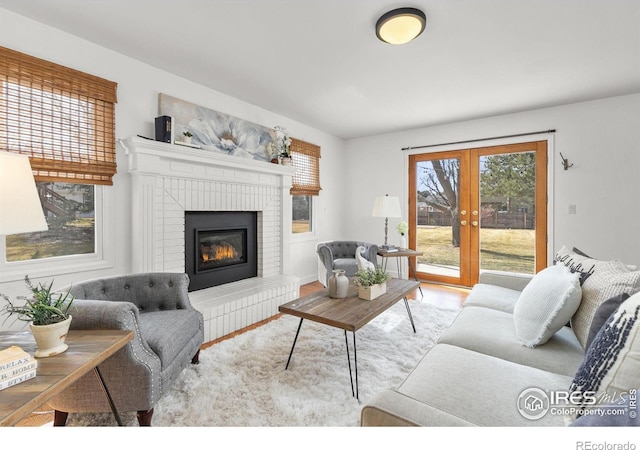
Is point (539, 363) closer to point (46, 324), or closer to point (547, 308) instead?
point (547, 308)

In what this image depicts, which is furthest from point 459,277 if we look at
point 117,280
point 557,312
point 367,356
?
point 117,280

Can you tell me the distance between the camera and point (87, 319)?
4.37ft

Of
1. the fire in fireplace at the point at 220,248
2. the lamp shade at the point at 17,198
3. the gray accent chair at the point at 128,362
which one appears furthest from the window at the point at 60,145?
the lamp shade at the point at 17,198

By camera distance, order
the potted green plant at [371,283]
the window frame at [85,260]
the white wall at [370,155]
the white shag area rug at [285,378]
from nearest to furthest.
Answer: the white shag area rug at [285,378]
the window frame at [85,260]
the potted green plant at [371,283]
the white wall at [370,155]

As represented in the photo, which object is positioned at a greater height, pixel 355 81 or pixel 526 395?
pixel 355 81

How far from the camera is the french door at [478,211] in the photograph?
12.4ft

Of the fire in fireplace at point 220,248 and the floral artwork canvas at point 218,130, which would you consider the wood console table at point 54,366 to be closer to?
the fire in fireplace at point 220,248

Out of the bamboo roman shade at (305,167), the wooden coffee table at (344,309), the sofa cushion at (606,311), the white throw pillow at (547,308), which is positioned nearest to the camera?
the sofa cushion at (606,311)

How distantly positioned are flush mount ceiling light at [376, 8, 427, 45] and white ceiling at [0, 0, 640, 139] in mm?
44

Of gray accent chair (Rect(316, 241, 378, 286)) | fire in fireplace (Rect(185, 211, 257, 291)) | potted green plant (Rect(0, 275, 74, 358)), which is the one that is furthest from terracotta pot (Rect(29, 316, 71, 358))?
gray accent chair (Rect(316, 241, 378, 286))

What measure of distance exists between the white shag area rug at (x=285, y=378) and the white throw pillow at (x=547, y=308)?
0.83 m

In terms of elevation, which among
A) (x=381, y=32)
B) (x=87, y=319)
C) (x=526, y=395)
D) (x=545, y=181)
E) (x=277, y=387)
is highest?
(x=381, y=32)

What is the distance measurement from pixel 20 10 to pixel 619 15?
13.1 ft

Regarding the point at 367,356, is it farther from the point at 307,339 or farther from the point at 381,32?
the point at 381,32
